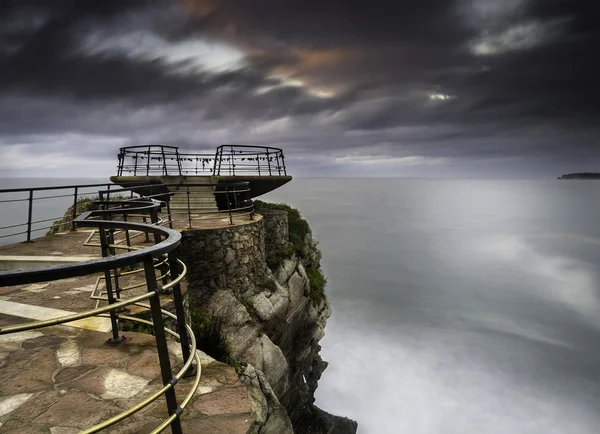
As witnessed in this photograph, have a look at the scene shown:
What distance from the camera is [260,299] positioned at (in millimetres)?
10133

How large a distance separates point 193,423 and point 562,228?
164 meters

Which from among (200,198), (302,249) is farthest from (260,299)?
(200,198)

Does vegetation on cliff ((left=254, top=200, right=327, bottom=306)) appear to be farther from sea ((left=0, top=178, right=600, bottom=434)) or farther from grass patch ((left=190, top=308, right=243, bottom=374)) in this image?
sea ((left=0, top=178, right=600, bottom=434))

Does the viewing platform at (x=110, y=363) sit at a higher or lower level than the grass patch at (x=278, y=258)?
higher

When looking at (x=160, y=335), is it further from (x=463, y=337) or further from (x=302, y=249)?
(x=463, y=337)

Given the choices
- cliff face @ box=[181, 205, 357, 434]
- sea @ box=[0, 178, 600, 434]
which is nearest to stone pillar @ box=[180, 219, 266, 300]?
cliff face @ box=[181, 205, 357, 434]

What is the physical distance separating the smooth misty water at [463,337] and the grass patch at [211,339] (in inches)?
1401

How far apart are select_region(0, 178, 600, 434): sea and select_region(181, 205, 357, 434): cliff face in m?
30.1

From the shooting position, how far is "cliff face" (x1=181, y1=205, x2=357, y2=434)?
8826 mm

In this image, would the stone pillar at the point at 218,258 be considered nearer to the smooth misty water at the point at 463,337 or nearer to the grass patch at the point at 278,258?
the grass patch at the point at 278,258

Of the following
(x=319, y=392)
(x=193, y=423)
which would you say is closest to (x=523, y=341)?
(x=319, y=392)

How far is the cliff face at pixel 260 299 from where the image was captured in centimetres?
883

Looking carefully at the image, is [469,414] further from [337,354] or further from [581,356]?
[581,356]

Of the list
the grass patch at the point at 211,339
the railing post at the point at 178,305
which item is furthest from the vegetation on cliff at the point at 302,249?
the railing post at the point at 178,305
